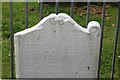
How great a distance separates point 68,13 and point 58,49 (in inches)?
104

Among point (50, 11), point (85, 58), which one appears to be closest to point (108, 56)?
point (85, 58)

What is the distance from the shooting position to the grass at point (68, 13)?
12.6 feet

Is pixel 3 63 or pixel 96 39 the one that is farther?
pixel 3 63

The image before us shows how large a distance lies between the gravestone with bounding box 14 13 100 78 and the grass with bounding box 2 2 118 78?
668 millimetres

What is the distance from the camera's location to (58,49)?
2877mm

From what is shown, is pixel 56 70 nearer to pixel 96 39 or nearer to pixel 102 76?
pixel 96 39

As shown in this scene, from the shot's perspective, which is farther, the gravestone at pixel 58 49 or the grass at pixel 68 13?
the grass at pixel 68 13

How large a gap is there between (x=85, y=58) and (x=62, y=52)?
21cm

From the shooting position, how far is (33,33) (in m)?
2.82

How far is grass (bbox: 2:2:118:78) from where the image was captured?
3.83 meters

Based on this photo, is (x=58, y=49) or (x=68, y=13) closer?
(x=58, y=49)

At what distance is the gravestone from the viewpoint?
280 centimetres

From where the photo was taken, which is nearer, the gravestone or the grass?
the gravestone

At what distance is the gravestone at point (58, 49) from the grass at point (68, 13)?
0.67m
